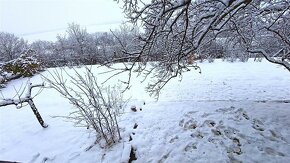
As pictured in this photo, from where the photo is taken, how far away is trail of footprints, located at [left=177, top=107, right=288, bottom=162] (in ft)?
14.3

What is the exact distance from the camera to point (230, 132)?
497 centimetres

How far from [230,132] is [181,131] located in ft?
4.10

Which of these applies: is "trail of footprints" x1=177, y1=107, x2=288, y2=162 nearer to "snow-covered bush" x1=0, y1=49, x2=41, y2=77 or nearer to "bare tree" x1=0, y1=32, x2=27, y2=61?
"snow-covered bush" x1=0, y1=49, x2=41, y2=77

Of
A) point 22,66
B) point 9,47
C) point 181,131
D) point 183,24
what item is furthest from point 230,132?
point 9,47

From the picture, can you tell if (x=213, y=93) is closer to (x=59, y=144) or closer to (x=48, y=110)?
(x=59, y=144)

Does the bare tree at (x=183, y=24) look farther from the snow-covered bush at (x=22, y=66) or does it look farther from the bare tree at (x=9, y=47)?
the bare tree at (x=9, y=47)

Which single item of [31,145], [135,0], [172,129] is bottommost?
[31,145]

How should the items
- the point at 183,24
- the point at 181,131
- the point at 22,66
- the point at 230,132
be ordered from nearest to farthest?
the point at 183,24
the point at 230,132
the point at 181,131
the point at 22,66

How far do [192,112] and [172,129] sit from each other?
1189mm

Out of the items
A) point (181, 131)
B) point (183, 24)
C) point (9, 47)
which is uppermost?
point (9, 47)

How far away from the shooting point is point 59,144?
541 centimetres

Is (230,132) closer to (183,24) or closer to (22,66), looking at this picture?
(183,24)

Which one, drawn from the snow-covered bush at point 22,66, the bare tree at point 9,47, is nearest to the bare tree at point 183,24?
the snow-covered bush at point 22,66

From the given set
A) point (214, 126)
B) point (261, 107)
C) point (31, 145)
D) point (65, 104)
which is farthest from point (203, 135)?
point (65, 104)
